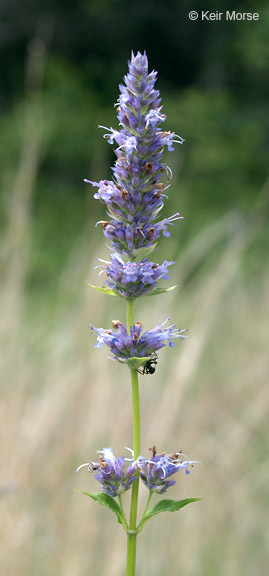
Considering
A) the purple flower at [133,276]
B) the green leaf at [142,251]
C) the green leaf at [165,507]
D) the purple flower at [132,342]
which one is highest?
the green leaf at [142,251]

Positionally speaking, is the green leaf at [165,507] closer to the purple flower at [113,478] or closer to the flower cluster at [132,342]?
the purple flower at [113,478]

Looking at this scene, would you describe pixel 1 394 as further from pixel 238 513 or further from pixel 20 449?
pixel 238 513

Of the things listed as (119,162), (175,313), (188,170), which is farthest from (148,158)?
(188,170)

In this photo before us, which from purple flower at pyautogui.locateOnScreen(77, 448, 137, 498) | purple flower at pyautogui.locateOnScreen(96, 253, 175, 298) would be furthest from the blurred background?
purple flower at pyautogui.locateOnScreen(96, 253, 175, 298)

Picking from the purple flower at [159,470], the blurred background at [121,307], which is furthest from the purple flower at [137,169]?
the blurred background at [121,307]

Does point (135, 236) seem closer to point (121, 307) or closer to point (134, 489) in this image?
point (134, 489)

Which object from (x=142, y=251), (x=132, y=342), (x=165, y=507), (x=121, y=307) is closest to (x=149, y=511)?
(x=165, y=507)
